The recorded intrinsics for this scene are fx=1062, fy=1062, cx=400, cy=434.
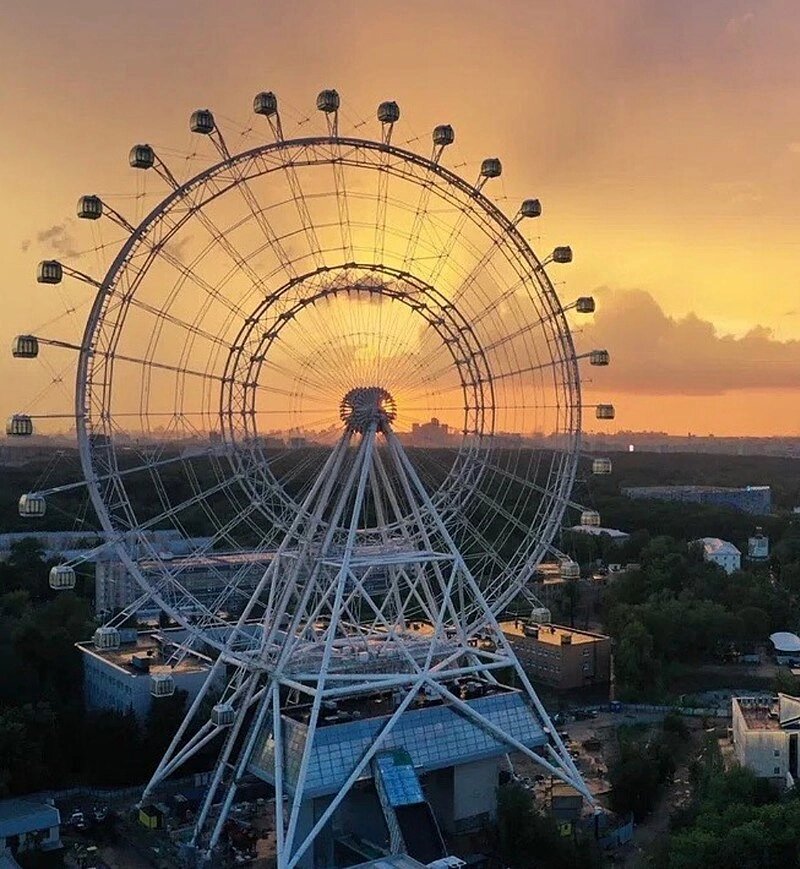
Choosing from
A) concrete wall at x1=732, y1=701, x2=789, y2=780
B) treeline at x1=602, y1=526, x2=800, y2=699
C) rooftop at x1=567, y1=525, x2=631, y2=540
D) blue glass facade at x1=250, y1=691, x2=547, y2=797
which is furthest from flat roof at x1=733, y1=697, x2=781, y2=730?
rooftop at x1=567, y1=525, x2=631, y2=540

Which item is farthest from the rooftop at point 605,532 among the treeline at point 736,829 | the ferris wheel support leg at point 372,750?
the treeline at point 736,829

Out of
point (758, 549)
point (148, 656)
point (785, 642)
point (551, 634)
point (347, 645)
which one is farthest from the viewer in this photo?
point (758, 549)

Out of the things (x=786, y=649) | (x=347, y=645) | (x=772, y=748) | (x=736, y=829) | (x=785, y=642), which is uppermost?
(x=347, y=645)

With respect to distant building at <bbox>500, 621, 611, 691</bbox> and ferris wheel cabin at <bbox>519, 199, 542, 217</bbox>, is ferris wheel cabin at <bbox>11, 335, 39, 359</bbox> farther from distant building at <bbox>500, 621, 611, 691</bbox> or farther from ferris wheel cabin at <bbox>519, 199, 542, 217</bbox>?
distant building at <bbox>500, 621, 611, 691</bbox>

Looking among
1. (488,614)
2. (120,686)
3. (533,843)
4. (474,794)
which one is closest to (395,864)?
(533,843)

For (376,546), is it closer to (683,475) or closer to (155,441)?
(155,441)

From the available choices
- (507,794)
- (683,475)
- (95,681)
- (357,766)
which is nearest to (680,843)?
(507,794)

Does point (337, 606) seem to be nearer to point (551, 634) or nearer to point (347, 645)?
point (347, 645)
